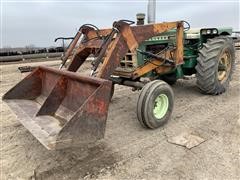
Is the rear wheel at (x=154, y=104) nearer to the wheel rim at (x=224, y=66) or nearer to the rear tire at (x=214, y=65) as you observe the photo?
the rear tire at (x=214, y=65)

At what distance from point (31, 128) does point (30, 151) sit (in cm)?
58

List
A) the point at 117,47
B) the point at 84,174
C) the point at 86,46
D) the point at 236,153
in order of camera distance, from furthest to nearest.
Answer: the point at 86,46, the point at 117,47, the point at 236,153, the point at 84,174

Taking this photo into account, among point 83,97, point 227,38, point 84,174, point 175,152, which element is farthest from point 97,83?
point 227,38

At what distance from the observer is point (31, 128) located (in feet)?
12.0

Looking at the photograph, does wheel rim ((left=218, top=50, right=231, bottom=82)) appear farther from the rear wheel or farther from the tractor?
the rear wheel

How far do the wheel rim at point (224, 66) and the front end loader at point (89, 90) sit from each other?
1295 millimetres

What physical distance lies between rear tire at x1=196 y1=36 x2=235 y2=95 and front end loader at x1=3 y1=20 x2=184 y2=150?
0.61 metres

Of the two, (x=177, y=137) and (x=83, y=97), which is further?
(x=177, y=137)

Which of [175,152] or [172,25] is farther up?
[172,25]

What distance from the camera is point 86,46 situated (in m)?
5.12

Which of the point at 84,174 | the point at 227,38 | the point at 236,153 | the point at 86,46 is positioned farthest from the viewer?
the point at 227,38

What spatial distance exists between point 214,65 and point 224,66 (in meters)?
0.63

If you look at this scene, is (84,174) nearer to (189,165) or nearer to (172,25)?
(189,165)

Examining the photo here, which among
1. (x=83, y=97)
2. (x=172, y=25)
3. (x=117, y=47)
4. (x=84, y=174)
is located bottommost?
(x=84, y=174)
